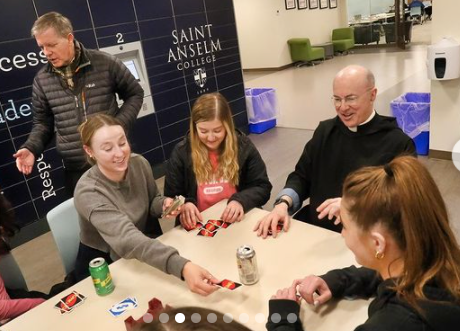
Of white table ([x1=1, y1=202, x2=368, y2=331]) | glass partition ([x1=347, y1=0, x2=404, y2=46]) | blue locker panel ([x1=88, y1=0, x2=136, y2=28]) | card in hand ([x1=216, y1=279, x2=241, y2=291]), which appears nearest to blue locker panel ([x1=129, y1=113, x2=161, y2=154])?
blue locker panel ([x1=88, y1=0, x2=136, y2=28])

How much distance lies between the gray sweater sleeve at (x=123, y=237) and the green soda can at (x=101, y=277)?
15cm

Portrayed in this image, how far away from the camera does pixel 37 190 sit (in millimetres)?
3537

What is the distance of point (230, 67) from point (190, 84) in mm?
751

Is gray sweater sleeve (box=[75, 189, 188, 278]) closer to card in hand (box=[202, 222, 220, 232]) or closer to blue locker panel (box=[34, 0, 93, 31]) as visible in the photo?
card in hand (box=[202, 222, 220, 232])

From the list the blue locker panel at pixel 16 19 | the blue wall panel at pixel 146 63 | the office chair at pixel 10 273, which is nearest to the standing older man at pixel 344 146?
the office chair at pixel 10 273

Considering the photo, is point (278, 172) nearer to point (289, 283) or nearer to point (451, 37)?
point (451, 37)

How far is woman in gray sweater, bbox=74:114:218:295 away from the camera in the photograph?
1.46 m

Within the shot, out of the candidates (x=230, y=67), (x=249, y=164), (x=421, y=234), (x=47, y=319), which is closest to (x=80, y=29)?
(x=230, y=67)

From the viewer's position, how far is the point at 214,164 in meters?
2.17

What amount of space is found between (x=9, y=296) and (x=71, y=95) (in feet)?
3.96

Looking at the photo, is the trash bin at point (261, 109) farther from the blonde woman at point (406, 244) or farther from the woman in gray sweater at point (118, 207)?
the blonde woman at point (406, 244)

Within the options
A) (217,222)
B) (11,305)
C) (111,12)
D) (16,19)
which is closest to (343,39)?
(111,12)

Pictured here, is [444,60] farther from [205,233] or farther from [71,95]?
[71,95]

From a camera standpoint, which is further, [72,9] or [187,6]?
[187,6]
